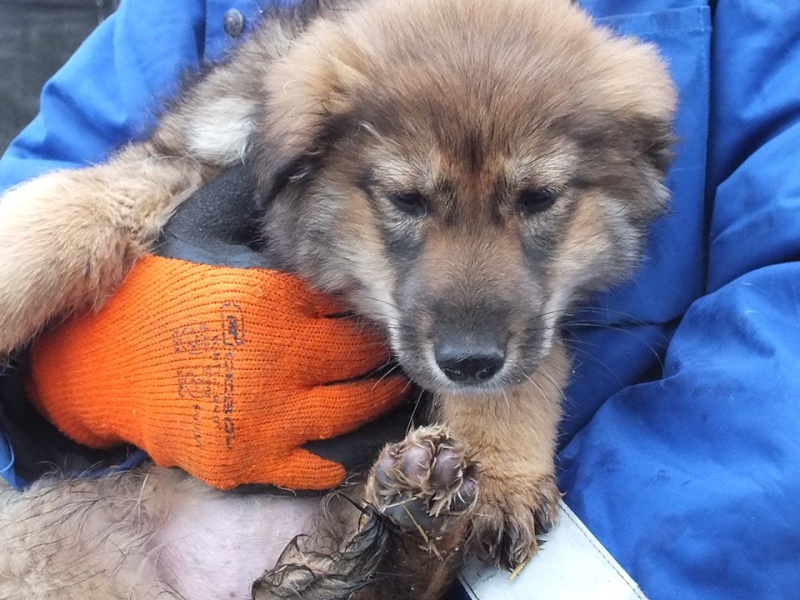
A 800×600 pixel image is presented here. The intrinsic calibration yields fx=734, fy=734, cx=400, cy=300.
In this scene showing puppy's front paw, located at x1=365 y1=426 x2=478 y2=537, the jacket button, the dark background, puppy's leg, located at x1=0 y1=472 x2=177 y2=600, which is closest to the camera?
puppy's front paw, located at x1=365 y1=426 x2=478 y2=537

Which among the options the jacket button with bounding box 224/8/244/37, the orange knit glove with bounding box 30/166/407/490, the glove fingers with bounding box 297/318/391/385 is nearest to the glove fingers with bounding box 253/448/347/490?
the orange knit glove with bounding box 30/166/407/490

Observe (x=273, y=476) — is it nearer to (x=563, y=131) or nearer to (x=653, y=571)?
(x=653, y=571)

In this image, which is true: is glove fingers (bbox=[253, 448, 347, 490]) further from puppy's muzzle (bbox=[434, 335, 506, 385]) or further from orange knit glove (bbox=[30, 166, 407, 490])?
puppy's muzzle (bbox=[434, 335, 506, 385])

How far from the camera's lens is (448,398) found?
2.05m

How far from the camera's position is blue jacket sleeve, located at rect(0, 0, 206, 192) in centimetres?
270

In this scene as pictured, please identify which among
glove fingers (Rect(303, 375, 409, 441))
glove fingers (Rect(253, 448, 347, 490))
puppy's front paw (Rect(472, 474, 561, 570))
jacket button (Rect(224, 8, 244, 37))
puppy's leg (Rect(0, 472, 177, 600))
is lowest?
puppy's leg (Rect(0, 472, 177, 600))

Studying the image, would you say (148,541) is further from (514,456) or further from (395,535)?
(514,456)

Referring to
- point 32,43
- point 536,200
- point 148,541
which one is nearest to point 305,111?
point 536,200

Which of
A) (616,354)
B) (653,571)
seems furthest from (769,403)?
(616,354)

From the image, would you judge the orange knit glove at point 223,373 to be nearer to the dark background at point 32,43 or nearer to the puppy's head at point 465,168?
the puppy's head at point 465,168

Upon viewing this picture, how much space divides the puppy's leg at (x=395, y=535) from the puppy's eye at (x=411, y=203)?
0.55 m

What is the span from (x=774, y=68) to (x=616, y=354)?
89cm

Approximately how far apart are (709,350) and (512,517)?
0.64 m

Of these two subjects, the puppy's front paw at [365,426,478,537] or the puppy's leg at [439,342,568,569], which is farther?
the puppy's leg at [439,342,568,569]
